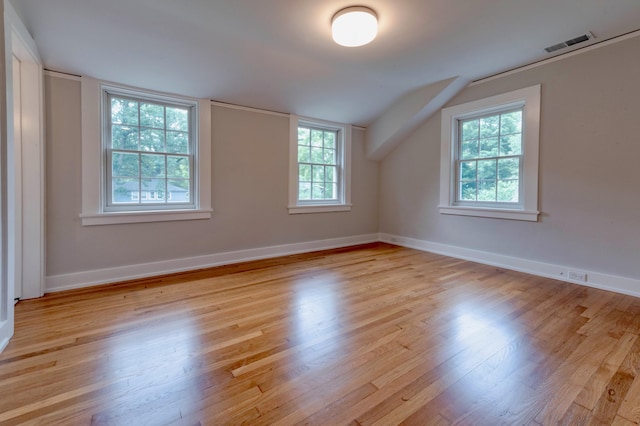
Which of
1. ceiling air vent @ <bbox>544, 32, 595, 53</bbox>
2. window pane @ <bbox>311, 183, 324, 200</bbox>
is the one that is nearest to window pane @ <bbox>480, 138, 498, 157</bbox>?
ceiling air vent @ <bbox>544, 32, 595, 53</bbox>

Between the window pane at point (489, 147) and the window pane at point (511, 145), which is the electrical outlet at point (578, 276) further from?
the window pane at point (489, 147)

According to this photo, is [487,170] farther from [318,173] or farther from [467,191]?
[318,173]

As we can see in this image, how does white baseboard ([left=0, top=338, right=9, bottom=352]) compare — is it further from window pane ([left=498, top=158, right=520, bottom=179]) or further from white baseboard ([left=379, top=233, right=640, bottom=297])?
window pane ([left=498, top=158, right=520, bottom=179])

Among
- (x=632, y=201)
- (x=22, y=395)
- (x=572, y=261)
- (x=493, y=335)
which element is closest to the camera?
(x=22, y=395)

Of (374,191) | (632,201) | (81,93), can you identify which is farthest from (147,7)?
(632,201)

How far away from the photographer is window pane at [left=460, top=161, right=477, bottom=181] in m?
4.20

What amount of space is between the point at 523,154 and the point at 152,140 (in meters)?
4.49

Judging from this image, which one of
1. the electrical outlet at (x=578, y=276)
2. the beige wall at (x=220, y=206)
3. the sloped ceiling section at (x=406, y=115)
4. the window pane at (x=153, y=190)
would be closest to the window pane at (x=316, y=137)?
the beige wall at (x=220, y=206)

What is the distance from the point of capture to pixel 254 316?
2359 millimetres

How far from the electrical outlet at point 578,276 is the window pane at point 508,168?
1256mm

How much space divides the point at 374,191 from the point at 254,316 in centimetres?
380

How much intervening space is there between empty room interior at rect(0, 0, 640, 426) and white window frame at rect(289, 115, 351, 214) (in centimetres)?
5

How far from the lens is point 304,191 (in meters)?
4.82

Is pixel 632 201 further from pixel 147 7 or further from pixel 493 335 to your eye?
pixel 147 7
